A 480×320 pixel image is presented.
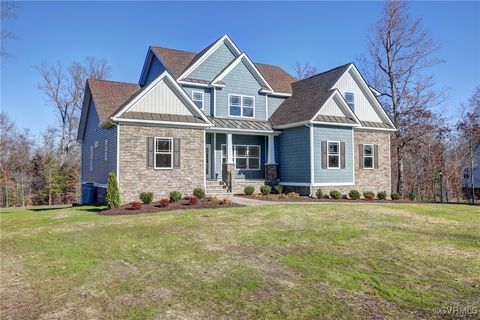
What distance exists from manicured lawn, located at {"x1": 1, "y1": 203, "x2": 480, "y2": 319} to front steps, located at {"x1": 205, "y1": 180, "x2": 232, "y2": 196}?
7.19 m

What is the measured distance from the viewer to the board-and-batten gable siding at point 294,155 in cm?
1911

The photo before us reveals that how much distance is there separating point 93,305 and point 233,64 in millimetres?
18026

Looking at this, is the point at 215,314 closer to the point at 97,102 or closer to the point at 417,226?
the point at 417,226

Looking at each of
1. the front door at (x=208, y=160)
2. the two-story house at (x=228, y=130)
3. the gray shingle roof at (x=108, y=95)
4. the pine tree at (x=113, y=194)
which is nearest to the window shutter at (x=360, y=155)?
the two-story house at (x=228, y=130)

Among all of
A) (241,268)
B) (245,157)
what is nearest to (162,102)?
(245,157)

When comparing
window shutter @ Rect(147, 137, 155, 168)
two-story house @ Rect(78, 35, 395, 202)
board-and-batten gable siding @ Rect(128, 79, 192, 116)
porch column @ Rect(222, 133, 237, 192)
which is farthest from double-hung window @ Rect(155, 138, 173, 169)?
porch column @ Rect(222, 133, 237, 192)

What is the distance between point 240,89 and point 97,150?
8.67 m

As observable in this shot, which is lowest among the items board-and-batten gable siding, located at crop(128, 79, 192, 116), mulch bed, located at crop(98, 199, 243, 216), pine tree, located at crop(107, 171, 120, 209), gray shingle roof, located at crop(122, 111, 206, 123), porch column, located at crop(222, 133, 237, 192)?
mulch bed, located at crop(98, 199, 243, 216)

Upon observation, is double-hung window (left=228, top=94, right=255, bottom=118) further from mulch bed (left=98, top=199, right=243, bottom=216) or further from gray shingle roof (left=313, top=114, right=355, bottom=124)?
mulch bed (left=98, top=199, right=243, bottom=216)

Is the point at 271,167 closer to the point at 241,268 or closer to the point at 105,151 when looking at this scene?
the point at 105,151

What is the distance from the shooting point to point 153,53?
904 inches

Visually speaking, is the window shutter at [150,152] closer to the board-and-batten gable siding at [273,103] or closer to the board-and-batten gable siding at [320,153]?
the board-and-batten gable siding at [320,153]

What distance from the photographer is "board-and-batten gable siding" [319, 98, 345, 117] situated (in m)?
19.4

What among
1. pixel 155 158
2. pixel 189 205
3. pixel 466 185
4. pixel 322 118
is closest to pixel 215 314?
pixel 189 205
